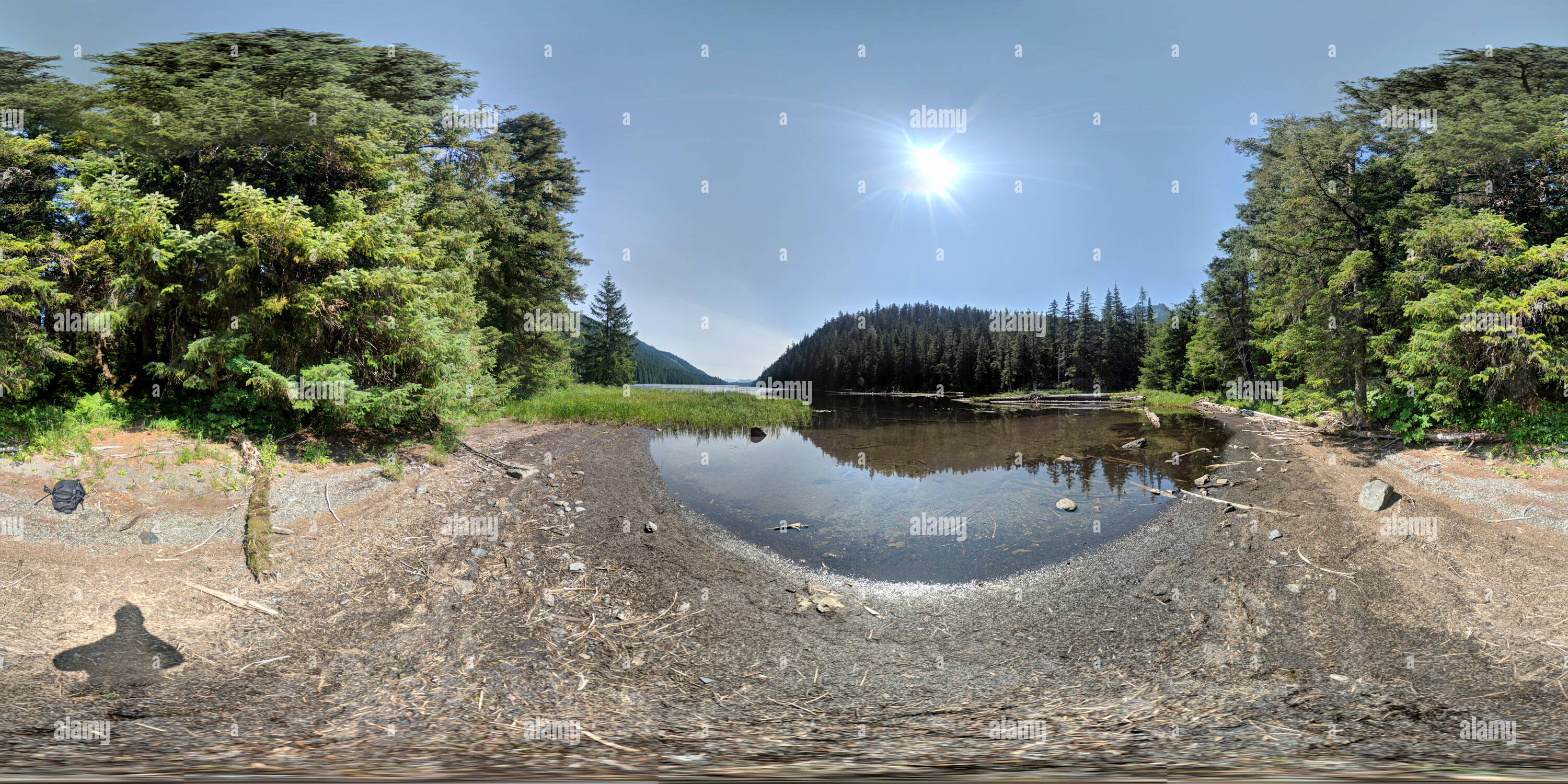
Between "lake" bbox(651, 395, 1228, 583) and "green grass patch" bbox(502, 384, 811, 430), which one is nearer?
"lake" bbox(651, 395, 1228, 583)

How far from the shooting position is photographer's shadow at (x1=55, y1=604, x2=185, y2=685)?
13.3 feet

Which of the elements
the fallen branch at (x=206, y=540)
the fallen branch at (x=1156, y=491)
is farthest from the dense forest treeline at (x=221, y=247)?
the fallen branch at (x=1156, y=491)

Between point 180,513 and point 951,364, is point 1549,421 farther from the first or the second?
point 951,364

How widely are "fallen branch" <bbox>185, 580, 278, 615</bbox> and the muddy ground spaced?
8 centimetres

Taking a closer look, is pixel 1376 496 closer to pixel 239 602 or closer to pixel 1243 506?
pixel 1243 506

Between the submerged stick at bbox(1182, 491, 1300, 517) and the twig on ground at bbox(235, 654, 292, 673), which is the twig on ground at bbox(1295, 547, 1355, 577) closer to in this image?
the submerged stick at bbox(1182, 491, 1300, 517)

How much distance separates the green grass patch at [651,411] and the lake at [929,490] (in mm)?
1724

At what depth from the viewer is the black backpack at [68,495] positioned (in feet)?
19.5

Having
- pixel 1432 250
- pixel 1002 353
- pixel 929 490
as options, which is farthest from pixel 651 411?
pixel 1002 353

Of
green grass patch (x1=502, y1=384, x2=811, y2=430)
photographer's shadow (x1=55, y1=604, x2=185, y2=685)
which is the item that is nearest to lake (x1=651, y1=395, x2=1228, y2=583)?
green grass patch (x1=502, y1=384, x2=811, y2=430)

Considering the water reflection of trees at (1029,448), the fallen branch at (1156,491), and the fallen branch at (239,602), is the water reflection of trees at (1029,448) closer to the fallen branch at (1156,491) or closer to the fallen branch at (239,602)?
the fallen branch at (1156,491)

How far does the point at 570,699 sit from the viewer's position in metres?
4.10

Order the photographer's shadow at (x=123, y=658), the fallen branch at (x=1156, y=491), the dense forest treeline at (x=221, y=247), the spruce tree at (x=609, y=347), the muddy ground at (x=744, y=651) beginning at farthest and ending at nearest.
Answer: the spruce tree at (x=609, y=347)
the fallen branch at (x=1156, y=491)
the dense forest treeline at (x=221, y=247)
the photographer's shadow at (x=123, y=658)
the muddy ground at (x=744, y=651)

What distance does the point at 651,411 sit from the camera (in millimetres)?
22891
